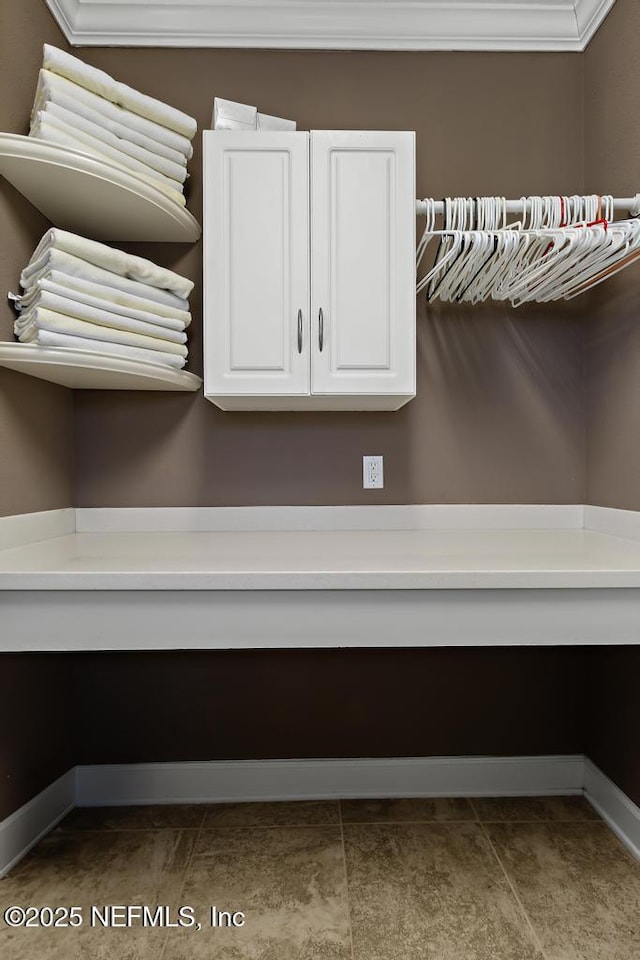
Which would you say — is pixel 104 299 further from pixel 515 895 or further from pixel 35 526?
pixel 515 895

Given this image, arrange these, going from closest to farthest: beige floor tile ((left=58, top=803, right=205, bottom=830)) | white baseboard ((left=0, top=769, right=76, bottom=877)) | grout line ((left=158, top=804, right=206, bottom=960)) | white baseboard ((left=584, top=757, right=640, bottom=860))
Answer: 1. grout line ((left=158, top=804, right=206, bottom=960))
2. white baseboard ((left=0, top=769, right=76, bottom=877))
3. white baseboard ((left=584, top=757, right=640, bottom=860))
4. beige floor tile ((left=58, top=803, right=205, bottom=830))

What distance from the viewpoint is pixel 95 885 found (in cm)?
158


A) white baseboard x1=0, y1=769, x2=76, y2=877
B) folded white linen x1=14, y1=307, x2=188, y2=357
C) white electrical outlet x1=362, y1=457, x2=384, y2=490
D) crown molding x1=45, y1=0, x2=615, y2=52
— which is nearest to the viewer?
folded white linen x1=14, y1=307, x2=188, y2=357

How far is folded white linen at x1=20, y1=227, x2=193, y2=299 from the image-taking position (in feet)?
5.12

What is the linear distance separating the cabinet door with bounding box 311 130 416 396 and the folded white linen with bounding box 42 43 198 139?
44 cm

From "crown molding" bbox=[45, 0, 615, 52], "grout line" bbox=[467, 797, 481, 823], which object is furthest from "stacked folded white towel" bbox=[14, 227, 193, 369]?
"grout line" bbox=[467, 797, 481, 823]

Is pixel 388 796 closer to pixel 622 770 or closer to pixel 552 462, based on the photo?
pixel 622 770

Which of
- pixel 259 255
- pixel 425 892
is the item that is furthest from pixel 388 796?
pixel 259 255

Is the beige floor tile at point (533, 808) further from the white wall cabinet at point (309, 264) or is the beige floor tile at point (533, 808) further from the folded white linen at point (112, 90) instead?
the folded white linen at point (112, 90)

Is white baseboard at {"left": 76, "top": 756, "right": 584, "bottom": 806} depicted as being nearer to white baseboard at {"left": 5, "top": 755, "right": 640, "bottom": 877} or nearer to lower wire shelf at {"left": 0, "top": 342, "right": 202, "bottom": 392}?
white baseboard at {"left": 5, "top": 755, "right": 640, "bottom": 877}

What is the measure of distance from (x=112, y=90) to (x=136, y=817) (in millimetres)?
2224

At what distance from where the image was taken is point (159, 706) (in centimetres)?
203

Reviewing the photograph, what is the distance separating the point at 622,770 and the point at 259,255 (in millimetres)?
1943

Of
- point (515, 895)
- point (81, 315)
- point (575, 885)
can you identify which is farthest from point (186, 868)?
point (81, 315)
